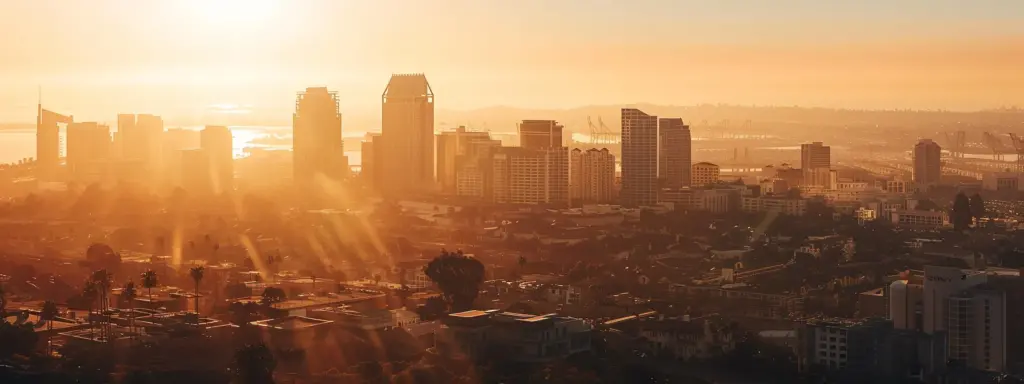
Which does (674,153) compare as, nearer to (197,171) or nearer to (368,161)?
(368,161)

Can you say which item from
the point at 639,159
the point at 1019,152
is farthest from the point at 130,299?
the point at 1019,152

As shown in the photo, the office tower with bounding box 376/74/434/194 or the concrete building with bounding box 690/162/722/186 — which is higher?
the office tower with bounding box 376/74/434/194

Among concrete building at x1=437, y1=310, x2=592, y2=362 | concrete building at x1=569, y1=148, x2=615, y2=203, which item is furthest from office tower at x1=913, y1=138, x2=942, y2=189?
concrete building at x1=437, y1=310, x2=592, y2=362

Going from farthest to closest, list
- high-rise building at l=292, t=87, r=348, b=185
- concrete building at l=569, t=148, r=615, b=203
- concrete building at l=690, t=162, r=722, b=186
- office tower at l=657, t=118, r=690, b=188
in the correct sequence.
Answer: high-rise building at l=292, t=87, r=348, b=185 → concrete building at l=690, t=162, r=722, b=186 → office tower at l=657, t=118, r=690, b=188 → concrete building at l=569, t=148, r=615, b=203

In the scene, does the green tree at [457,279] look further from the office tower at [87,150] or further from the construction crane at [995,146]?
the construction crane at [995,146]

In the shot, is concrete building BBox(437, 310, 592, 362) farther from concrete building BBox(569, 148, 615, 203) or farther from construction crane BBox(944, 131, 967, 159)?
construction crane BBox(944, 131, 967, 159)

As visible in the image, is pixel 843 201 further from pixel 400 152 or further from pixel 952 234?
pixel 400 152

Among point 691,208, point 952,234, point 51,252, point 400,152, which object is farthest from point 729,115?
point 51,252

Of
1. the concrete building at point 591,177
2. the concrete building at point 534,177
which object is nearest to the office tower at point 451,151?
the concrete building at point 534,177
